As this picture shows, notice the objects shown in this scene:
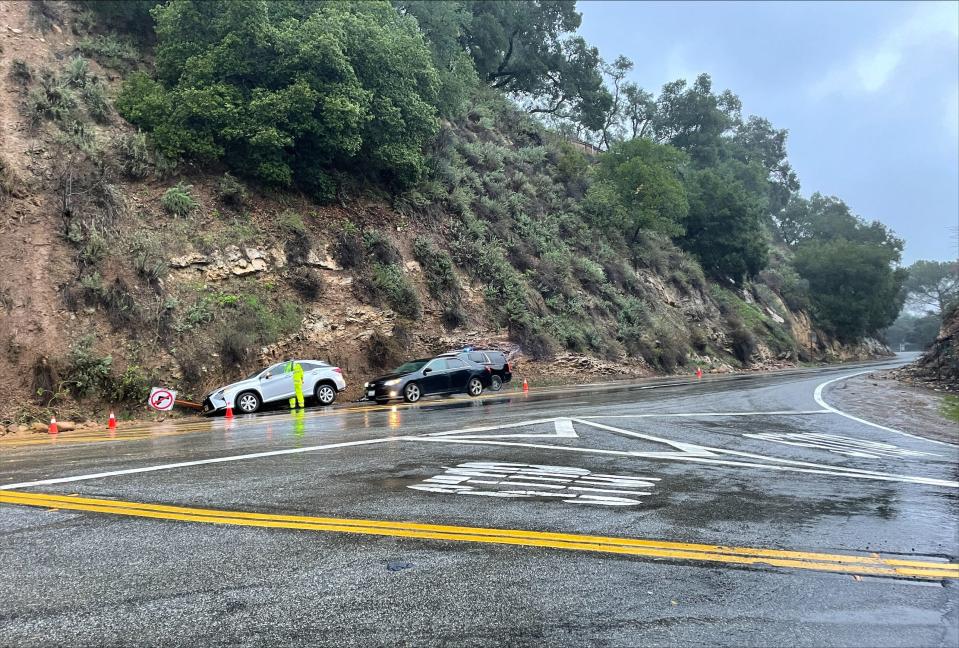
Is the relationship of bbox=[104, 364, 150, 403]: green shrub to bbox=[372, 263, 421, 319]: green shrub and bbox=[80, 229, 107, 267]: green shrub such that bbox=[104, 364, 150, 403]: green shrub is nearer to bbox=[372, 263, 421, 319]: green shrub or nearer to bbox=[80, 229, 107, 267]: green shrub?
bbox=[80, 229, 107, 267]: green shrub

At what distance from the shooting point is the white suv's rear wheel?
795 inches

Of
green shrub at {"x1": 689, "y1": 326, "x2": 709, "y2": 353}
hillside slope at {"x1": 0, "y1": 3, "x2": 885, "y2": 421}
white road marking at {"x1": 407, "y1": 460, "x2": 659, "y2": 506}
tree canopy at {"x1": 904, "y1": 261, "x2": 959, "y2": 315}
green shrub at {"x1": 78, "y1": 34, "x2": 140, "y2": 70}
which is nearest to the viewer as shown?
white road marking at {"x1": 407, "y1": 460, "x2": 659, "y2": 506}

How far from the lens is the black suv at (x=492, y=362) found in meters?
23.5

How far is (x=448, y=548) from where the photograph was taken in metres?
4.75

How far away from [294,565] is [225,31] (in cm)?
2392

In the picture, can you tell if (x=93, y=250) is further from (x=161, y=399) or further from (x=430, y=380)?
(x=430, y=380)

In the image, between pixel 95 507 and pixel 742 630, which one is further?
pixel 95 507

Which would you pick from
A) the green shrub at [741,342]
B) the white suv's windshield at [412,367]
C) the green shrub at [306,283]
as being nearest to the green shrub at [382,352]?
the green shrub at [306,283]

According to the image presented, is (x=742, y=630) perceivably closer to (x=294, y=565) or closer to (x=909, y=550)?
(x=909, y=550)

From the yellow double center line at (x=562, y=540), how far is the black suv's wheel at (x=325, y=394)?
1402cm

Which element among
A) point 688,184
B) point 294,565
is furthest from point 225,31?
point 688,184

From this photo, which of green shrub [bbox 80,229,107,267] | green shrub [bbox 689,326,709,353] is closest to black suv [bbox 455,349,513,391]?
green shrub [bbox 80,229,107,267]

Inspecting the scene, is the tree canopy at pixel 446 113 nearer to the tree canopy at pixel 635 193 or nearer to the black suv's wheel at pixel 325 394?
the tree canopy at pixel 635 193

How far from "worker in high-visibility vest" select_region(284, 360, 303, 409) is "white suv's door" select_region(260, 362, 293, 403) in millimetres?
120
